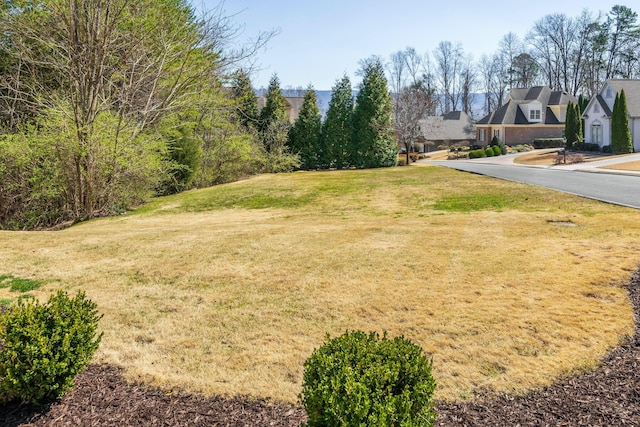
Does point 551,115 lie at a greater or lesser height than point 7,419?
greater

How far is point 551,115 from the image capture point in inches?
1855

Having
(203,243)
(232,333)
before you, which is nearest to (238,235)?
(203,243)

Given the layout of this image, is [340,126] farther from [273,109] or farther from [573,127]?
[573,127]

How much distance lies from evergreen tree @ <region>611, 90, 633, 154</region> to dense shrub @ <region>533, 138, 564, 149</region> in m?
10.7

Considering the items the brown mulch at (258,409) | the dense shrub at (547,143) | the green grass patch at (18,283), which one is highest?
the dense shrub at (547,143)

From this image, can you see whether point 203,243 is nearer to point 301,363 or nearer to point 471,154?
point 301,363

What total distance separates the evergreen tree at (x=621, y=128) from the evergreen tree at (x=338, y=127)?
61.2 ft

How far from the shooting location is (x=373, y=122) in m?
28.3

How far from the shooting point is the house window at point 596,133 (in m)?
35.5

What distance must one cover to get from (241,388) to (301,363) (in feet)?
1.93

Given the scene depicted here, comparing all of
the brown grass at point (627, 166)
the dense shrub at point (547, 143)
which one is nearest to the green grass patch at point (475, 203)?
the brown grass at point (627, 166)

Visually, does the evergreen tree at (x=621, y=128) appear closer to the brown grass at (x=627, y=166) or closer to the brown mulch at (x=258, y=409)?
the brown grass at (x=627, y=166)

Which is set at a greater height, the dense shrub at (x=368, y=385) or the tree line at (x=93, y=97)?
Answer: the tree line at (x=93, y=97)

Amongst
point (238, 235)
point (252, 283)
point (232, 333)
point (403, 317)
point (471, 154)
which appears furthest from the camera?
point (471, 154)
